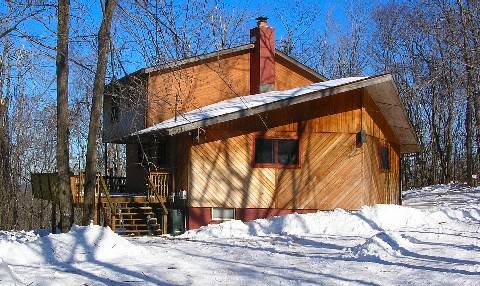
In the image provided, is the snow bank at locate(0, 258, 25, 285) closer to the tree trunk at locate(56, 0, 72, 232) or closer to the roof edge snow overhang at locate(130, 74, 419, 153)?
the roof edge snow overhang at locate(130, 74, 419, 153)

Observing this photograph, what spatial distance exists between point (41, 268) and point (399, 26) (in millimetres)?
34314

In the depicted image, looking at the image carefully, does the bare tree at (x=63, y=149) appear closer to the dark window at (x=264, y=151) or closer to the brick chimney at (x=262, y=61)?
the dark window at (x=264, y=151)

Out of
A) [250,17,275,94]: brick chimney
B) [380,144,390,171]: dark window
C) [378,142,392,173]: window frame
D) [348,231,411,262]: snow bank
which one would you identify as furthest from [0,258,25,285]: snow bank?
[250,17,275,94]: brick chimney

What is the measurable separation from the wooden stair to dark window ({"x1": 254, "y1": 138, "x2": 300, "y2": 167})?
3.52 m

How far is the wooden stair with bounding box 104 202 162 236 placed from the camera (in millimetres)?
16641

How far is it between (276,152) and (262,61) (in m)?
5.52

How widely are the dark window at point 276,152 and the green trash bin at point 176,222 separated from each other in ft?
9.03

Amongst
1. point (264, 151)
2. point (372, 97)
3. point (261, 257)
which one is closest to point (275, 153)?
point (264, 151)

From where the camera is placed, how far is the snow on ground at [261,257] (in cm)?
844

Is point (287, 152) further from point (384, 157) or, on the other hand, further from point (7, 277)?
point (7, 277)

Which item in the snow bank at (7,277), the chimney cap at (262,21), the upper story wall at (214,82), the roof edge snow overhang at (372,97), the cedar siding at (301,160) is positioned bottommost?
the snow bank at (7,277)

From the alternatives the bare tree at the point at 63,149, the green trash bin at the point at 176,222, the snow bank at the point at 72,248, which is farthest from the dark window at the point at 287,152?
the snow bank at the point at 72,248

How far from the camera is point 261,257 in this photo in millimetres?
10680

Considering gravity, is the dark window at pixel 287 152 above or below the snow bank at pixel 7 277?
above
